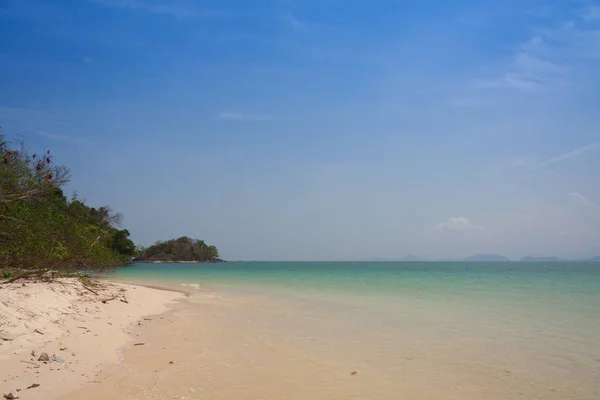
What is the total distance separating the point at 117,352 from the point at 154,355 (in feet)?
2.14

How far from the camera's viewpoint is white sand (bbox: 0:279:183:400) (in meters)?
5.39

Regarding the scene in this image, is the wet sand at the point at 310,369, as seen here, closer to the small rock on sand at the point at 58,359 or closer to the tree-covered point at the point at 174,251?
the small rock on sand at the point at 58,359

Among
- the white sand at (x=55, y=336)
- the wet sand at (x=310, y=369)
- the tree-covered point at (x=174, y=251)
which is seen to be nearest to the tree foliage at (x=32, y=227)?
the white sand at (x=55, y=336)

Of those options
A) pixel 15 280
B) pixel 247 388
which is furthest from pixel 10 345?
pixel 15 280

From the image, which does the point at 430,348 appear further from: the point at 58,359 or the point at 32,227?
the point at 32,227

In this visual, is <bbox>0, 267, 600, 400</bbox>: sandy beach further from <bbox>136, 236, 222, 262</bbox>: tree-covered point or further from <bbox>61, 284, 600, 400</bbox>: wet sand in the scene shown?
<bbox>136, 236, 222, 262</bbox>: tree-covered point

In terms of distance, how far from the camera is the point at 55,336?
298 inches

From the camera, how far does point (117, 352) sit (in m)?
7.46

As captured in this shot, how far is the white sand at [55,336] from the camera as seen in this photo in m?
5.39

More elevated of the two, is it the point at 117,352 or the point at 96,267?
the point at 96,267

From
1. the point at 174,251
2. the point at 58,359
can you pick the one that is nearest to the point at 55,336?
the point at 58,359

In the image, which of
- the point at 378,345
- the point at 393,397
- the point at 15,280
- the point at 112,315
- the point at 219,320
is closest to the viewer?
the point at 393,397

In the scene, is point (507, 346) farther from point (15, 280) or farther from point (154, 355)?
point (15, 280)

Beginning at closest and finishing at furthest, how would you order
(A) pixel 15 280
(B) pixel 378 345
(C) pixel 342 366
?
1. (C) pixel 342 366
2. (B) pixel 378 345
3. (A) pixel 15 280
